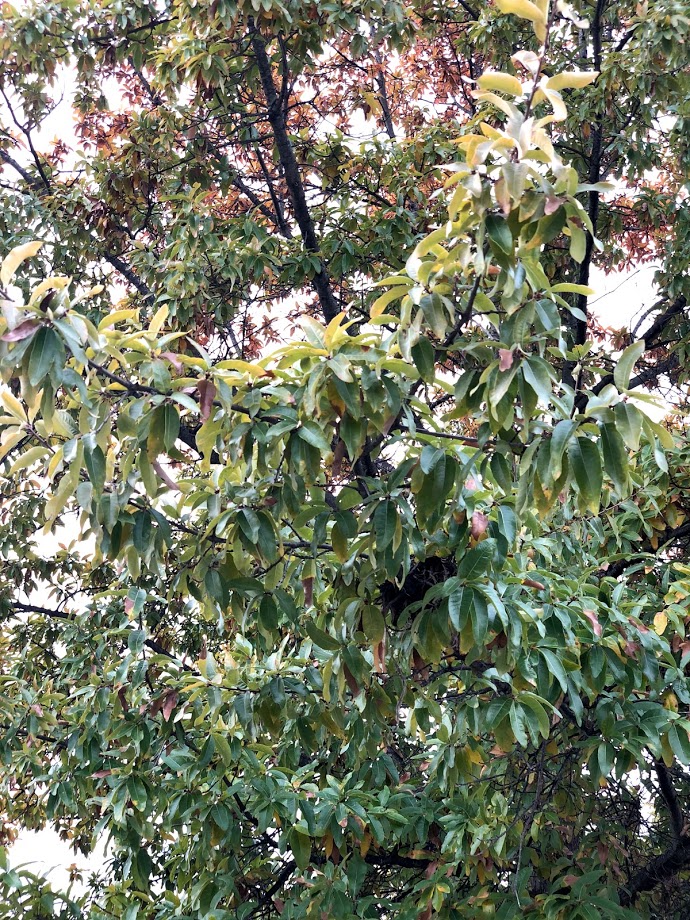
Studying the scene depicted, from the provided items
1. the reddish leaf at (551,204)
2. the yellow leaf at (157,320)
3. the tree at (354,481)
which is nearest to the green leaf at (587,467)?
the tree at (354,481)

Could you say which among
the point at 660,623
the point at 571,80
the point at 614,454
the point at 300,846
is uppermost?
the point at 571,80

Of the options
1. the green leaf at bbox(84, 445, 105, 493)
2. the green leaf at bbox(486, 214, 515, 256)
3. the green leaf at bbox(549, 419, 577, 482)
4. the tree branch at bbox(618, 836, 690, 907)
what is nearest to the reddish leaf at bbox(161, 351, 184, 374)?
the green leaf at bbox(84, 445, 105, 493)

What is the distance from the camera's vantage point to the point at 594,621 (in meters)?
2.98

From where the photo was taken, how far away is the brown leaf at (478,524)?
8.14 ft

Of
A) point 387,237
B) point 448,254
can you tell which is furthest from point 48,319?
point 387,237

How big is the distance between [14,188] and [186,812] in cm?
406

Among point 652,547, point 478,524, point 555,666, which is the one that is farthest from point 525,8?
point 652,547

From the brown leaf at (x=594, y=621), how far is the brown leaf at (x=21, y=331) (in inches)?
75.3

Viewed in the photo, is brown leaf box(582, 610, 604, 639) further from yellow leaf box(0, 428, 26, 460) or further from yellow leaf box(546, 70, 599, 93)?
yellow leaf box(0, 428, 26, 460)

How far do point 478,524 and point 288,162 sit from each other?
3012mm

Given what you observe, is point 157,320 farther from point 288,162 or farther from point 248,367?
point 288,162

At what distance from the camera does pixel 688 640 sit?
3.55 metres

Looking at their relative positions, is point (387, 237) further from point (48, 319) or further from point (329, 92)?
point (48, 319)

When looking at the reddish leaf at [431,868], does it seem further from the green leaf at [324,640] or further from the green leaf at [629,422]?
the green leaf at [629,422]
